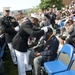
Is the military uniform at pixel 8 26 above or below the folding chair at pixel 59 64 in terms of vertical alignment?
above

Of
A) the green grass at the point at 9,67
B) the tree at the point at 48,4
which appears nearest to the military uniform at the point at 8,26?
the green grass at the point at 9,67

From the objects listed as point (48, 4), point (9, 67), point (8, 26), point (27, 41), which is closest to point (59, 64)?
point (27, 41)

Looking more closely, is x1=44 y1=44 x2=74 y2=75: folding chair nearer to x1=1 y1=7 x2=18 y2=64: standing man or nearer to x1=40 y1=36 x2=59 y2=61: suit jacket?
x1=40 y1=36 x2=59 y2=61: suit jacket

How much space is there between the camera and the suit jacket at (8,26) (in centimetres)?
463

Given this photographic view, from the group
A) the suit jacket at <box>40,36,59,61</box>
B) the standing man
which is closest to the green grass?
the standing man

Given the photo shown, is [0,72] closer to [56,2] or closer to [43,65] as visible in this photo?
[43,65]

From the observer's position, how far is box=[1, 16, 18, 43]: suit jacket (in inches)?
182

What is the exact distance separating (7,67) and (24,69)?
45.4 inches

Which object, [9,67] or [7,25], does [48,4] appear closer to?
[9,67]

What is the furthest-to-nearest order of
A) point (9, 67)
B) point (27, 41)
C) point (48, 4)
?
point (48, 4), point (9, 67), point (27, 41)

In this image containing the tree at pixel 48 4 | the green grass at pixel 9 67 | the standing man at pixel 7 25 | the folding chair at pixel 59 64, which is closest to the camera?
the folding chair at pixel 59 64

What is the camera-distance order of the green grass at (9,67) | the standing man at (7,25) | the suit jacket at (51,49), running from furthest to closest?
the green grass at (9,67)
the standing man at (7,25)
the suit jacket at (51,49)

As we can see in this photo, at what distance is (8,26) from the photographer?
4.73 metres

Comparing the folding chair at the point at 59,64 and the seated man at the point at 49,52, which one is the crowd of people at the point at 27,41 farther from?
the folding chair at the point at 59,64
